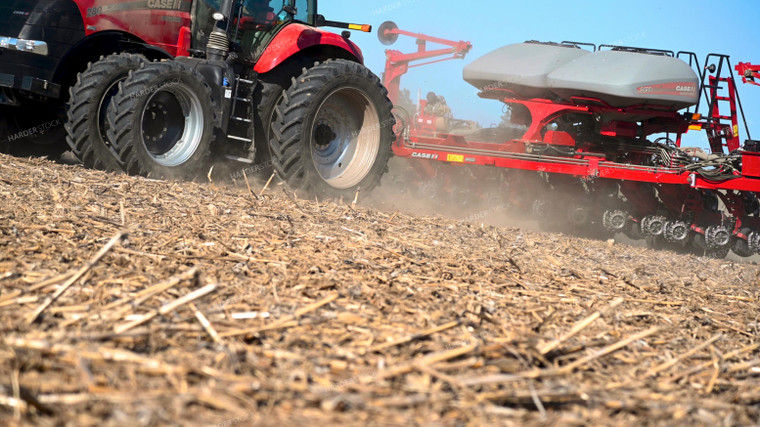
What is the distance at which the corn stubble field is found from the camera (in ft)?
6.24

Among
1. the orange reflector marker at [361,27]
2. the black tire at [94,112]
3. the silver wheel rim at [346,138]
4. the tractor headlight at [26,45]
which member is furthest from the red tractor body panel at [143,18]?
the orange reflector marker at [361,27]

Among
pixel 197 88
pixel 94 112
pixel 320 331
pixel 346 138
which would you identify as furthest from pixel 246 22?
pixel 320 331

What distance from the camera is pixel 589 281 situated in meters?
3.95

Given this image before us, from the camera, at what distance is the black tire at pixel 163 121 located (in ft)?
17.6

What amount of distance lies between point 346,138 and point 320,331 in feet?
16.3

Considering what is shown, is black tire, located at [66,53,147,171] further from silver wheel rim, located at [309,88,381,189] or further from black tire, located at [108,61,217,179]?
silver wheel rim, located at [309,88,381,189]

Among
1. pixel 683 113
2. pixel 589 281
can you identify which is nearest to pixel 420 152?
pixel 683 113

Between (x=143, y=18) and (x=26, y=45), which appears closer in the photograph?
(x=26, y=45)

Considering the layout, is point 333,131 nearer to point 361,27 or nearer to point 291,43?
point 291,43

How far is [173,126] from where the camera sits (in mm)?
5973

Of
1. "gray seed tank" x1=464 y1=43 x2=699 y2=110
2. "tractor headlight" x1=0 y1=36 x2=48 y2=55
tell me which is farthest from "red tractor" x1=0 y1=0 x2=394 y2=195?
"gray seed tank" x1=464 y1=43 x2=699 y2=110

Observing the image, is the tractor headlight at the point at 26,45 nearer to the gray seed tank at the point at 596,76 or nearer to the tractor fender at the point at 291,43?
the tractor fender at the point at 291,43

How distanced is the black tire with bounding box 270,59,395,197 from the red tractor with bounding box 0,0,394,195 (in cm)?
1

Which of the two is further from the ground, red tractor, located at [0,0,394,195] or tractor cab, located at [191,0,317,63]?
tractor cab, located at [191,0,317,63]
